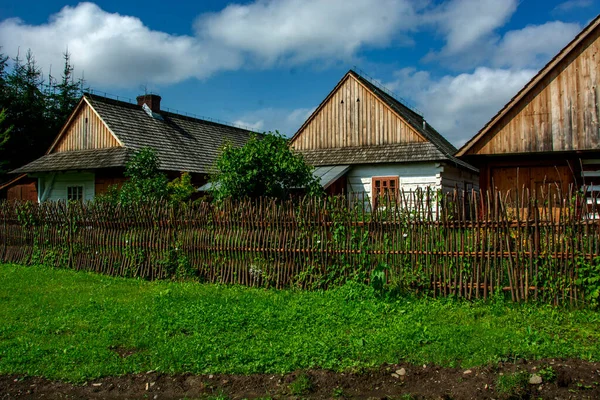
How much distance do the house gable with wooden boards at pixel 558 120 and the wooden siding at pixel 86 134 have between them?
15220 mm

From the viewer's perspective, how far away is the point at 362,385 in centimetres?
474

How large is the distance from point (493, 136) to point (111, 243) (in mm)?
9905

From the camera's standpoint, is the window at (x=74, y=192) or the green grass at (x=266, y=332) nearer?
the green grass at (x=266, y=332)

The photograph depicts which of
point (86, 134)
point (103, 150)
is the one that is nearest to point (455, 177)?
point (103, 150)

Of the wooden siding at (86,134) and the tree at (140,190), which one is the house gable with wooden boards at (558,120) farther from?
the wooden siding at (86,134)

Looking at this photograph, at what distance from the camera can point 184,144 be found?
24.8m

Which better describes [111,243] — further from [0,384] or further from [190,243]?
[0,384]

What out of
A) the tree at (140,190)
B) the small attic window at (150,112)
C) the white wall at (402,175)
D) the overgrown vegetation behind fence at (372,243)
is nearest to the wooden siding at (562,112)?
the overgrown vegetation behind fence at (372,243)

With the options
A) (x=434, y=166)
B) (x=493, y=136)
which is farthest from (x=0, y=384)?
(x=434, y=166)

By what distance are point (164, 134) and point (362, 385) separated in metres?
21.5

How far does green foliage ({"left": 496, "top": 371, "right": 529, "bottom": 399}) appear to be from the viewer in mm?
4291

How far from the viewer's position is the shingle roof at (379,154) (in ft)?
58.7

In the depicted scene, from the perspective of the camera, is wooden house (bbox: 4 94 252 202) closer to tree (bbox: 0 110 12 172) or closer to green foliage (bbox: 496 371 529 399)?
tree (bbox: 0 110 12 172)

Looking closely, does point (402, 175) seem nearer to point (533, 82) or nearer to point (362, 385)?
point (533, 82)
